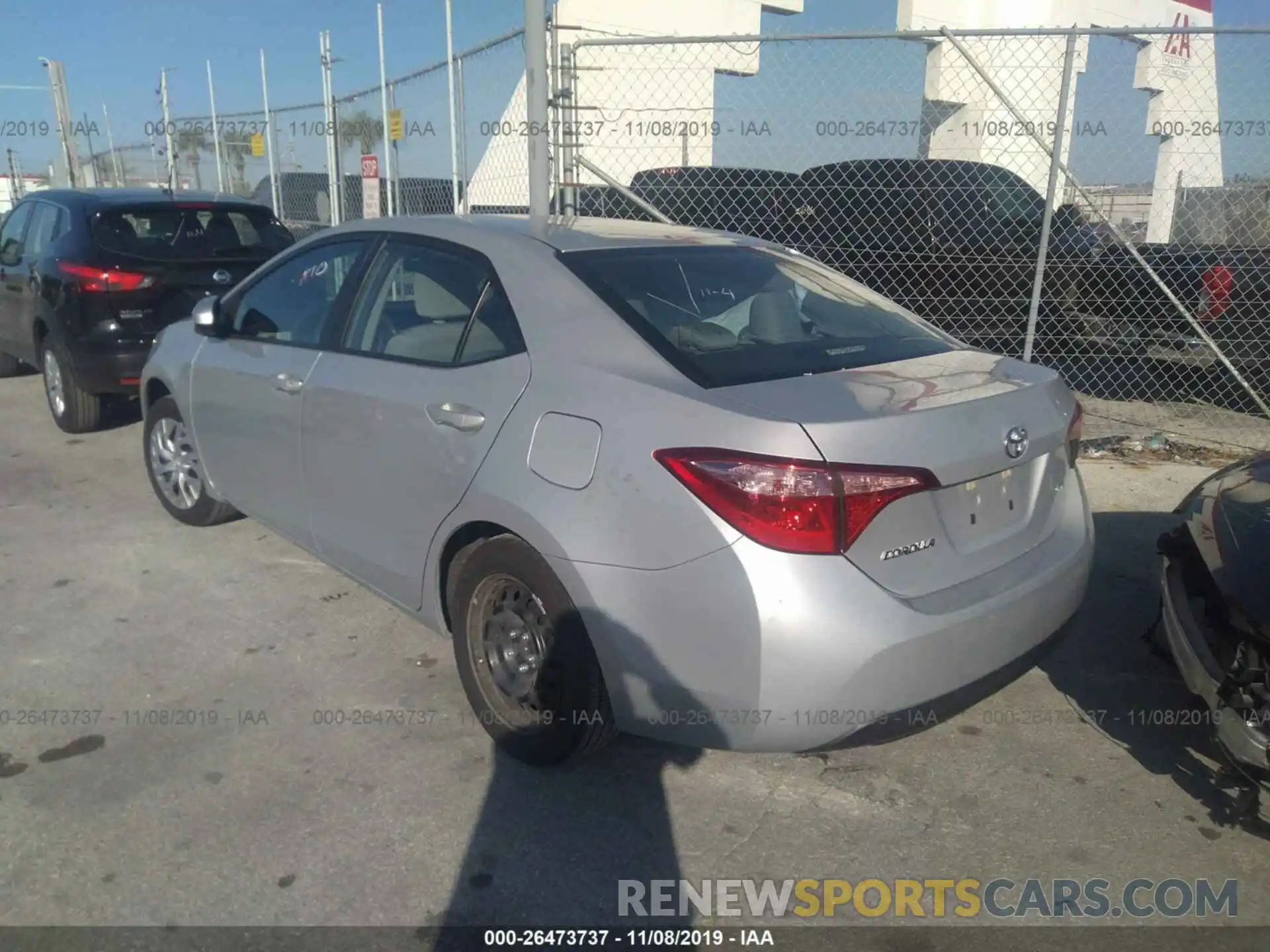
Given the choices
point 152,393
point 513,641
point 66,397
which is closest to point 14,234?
point 66,397

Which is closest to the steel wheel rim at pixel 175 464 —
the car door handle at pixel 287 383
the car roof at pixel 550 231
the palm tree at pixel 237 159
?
the car door handle at pixel 287 383

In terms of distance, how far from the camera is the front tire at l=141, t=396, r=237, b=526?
200 inches

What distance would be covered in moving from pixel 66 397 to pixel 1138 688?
674cm

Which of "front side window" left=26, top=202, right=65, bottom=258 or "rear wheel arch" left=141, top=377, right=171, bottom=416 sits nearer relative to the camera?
"rear wheel arch" left=141, top=377, right=171, bottom=416

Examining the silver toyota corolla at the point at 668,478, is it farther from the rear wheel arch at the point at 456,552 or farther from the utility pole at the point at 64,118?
the utility pole at the point at 64,118

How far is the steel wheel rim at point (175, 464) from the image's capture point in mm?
5082

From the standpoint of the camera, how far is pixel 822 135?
7707 millimetres

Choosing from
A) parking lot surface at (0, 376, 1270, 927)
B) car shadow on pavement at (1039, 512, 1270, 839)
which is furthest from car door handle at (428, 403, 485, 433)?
car shadow on pavement at (1039, 512, 1270, 839)

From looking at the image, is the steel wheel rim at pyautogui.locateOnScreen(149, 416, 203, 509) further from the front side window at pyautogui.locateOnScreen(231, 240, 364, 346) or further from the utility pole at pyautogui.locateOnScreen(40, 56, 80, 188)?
the utility pole at pyautogui.locateOnScreen(40, 56, 80, 188)

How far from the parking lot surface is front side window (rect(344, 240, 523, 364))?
4.05 feet

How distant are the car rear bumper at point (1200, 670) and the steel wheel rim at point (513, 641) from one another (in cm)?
181

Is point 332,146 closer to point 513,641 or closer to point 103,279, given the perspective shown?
point 103,279

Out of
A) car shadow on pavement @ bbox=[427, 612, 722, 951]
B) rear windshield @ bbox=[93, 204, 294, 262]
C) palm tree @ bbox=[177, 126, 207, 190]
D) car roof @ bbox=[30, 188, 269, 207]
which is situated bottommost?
car shadow on pavement @ bbox=[427, 612, 722, 951]

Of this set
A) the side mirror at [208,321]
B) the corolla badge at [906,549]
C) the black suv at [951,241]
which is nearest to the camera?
the corolla badge at [906,549]
